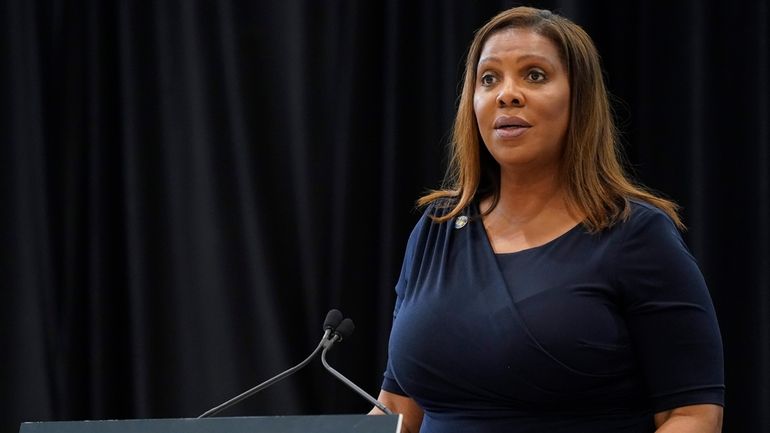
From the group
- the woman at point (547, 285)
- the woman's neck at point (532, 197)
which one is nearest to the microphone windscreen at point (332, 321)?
the woman at point (547, 285)

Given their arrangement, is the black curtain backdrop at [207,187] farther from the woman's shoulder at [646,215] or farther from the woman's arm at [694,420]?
the woman's arm at [694,420]

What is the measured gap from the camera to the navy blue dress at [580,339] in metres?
1.56

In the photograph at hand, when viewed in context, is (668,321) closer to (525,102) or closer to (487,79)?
(525,102)

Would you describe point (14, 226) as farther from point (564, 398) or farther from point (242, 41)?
point (564, 398)

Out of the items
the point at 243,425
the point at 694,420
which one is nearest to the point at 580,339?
the point at 694,420

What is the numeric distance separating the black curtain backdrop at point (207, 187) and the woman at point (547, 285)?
100 centimetres

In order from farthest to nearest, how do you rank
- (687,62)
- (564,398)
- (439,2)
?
(439,2) < (687,62) < (564,398)

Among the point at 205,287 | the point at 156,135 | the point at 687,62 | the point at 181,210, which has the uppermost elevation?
the point at 687,62

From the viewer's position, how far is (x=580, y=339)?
1.56 m

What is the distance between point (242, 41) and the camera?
2975 mm

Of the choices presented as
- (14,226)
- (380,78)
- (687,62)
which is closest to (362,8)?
(380,78)

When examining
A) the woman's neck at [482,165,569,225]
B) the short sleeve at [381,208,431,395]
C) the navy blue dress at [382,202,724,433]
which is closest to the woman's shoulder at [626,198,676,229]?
the navy blue dress at [382,202,724,433]

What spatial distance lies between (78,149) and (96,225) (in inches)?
9.4

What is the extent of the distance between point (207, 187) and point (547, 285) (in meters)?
1.55
